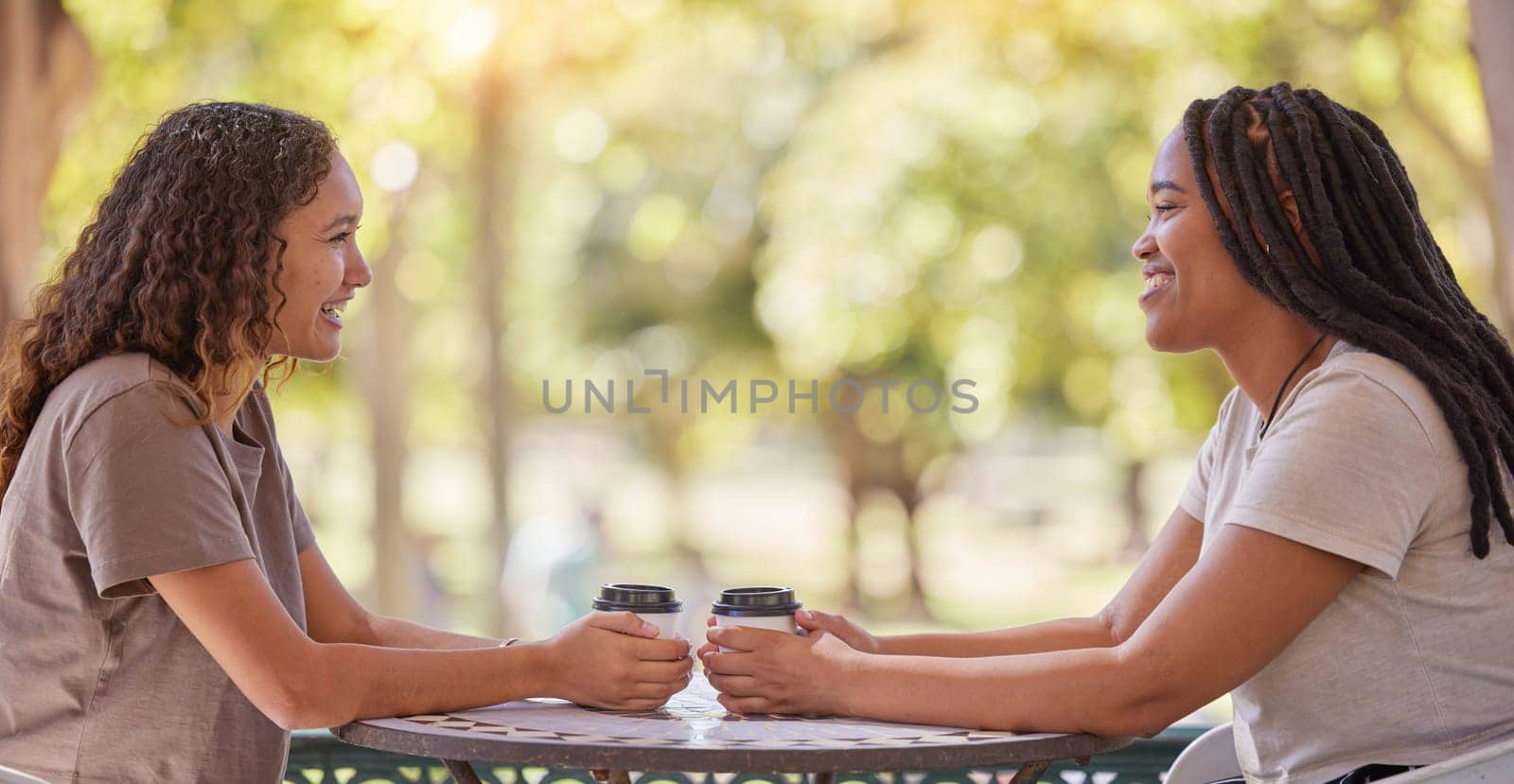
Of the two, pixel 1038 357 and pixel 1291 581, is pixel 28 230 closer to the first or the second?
pixel 1291 581

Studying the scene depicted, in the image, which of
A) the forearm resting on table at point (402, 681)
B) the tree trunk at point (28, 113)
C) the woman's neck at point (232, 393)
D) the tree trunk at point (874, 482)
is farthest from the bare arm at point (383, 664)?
the tree trunk at point (874, 482)

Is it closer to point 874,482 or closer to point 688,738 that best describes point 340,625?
point 688,738

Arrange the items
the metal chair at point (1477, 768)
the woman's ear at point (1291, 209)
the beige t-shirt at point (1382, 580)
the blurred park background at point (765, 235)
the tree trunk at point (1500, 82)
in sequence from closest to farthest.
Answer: the metal chair at point (1477, 768)
the beige t-shirt at point (1382, 580)
the woman's ear at point (1291, 209)
the tree trunk at point (1500, 82)
the blurred park background at point (765, 235)

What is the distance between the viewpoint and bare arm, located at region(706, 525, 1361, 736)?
5.59ft

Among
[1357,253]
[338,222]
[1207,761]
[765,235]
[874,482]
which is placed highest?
[765,235]

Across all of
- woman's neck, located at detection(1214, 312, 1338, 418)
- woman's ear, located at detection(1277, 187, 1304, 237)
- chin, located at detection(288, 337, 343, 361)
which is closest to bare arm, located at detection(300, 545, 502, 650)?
chin, located at detection(288, 337, 343, 361)

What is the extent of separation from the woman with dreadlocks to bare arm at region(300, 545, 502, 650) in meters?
0.59

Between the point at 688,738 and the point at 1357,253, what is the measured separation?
107 centimetres

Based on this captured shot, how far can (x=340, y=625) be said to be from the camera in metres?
2.37

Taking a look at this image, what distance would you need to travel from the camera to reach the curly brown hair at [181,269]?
193cm

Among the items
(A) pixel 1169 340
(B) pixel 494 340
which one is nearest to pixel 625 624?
(A) pixel 1169 340

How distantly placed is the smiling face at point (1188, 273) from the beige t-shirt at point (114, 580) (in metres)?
1.31

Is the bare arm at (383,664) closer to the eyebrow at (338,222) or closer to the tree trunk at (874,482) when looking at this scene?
the eyebrow at (338,222)

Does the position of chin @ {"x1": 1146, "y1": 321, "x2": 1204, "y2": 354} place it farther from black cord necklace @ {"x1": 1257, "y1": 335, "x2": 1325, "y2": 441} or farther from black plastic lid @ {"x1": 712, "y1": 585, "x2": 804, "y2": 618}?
black plastic lid @ {"x1": 712, "y1": 585, "x2": 804, "y2": 618}
